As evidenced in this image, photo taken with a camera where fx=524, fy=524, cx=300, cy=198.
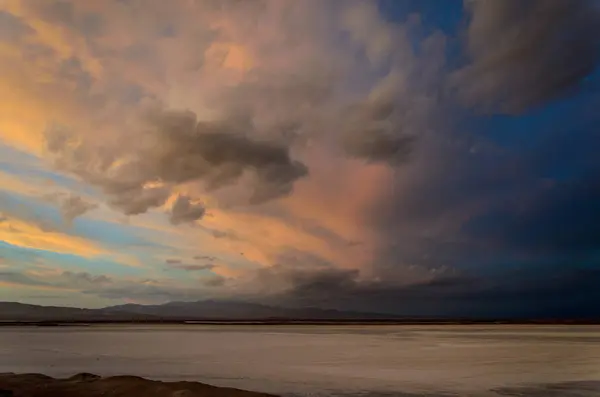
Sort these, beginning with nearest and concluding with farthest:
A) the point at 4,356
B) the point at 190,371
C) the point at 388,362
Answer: the point at 190,371
the point at 388,362
the point at 4,356

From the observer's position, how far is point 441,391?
22406mm

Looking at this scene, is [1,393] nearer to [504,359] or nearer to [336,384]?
[336,384]

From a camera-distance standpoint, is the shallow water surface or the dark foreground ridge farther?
the shallow water surface

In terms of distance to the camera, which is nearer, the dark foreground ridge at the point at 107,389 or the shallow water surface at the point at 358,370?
the dark foreground ridge at the point at 107,389

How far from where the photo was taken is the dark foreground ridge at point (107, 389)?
1972 cm

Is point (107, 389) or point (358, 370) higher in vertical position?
point (358, 370)

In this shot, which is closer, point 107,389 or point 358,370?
point 107,389

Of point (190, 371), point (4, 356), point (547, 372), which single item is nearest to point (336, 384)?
point (190, 371)

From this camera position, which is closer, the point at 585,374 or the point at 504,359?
the point at 585,374

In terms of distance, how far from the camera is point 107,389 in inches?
834

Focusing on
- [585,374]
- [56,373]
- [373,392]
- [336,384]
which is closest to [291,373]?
[336,384]

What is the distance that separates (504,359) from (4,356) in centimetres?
3760

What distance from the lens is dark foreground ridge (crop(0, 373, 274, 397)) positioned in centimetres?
1972

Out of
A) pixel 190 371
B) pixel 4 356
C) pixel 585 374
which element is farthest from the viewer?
pixel 4 356
